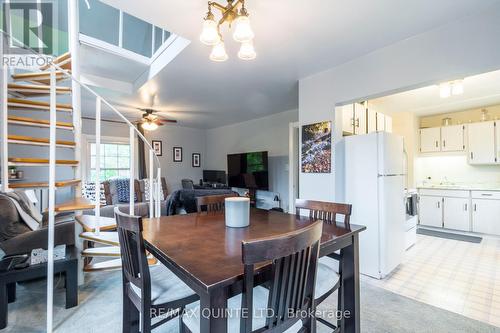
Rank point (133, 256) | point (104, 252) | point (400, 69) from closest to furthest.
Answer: point (133, 256) → point (104, 252) → point (400, 69)

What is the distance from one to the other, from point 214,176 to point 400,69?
538cm

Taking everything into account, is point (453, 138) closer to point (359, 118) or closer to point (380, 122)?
point (380, 122)

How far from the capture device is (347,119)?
3088mm

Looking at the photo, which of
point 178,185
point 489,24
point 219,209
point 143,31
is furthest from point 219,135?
point 489,24

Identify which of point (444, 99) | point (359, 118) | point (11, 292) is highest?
point (444, 99)

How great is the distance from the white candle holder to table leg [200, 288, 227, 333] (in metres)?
0.70

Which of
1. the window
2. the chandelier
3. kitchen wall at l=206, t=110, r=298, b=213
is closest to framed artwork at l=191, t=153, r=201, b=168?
kitchen wall at l=206, t=110, r=298, b=213

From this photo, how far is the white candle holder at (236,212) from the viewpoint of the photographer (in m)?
1.54

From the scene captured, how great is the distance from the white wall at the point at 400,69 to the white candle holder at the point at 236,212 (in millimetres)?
1671

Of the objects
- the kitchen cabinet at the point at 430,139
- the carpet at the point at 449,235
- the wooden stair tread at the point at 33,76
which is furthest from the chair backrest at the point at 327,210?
the kitchen cabinet at the point at 430,139

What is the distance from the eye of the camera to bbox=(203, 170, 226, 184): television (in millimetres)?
6623

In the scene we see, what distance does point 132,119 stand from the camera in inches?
244

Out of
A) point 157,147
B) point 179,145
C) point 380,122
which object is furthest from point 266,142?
point 157,147

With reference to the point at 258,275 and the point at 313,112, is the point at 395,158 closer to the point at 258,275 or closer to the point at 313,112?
the point at 313,112
